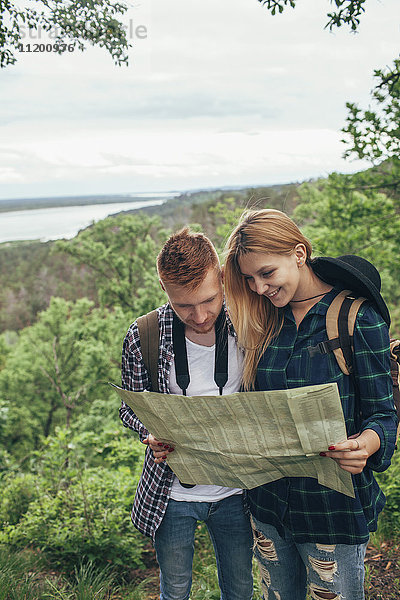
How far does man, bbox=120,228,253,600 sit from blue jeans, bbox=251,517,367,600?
153mm

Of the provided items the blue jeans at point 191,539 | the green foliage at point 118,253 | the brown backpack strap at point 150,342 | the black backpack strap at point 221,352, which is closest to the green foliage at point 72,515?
the blue jeans at point 191,539

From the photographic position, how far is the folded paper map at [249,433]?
1678 mm

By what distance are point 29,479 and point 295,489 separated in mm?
4052

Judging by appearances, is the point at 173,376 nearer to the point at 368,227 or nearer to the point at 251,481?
the point at 251,481

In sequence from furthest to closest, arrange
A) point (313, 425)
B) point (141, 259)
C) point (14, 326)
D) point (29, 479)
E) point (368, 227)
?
point (14, 326), point (141, 259), point (368, 227), point (29, 479), point (313, 425)

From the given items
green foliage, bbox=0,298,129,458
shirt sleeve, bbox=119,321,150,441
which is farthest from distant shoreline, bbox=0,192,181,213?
shirt sleeve, bbox=119,321,150,441

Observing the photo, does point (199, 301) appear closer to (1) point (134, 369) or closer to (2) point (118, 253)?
(1) point (134, 369)

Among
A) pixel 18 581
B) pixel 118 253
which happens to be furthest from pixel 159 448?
pixel 118 253

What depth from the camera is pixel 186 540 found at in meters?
2.22

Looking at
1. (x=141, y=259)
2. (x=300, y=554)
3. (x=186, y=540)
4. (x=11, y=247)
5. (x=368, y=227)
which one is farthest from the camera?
(x=11, y=247)

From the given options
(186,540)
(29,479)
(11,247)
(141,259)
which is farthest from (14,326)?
(186,540)

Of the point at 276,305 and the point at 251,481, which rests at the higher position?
the point at 276,305

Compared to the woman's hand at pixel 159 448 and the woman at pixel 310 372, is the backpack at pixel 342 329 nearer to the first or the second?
the woman at pixel 310 372

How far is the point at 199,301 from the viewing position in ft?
6.59
